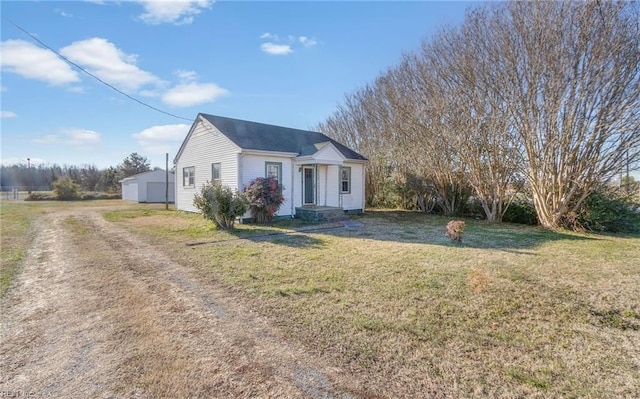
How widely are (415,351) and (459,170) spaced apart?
13383 millimetres

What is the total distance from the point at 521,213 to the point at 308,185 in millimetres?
9474

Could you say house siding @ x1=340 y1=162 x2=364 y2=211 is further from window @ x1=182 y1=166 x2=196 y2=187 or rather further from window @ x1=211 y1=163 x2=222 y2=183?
window @ x1=182 y1=166 x2=196 y2=187

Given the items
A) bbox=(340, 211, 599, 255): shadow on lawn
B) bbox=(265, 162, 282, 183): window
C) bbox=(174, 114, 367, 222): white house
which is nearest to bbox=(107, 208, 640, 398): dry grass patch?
bbox=(340, 211, 599, 255): shadow on lawn

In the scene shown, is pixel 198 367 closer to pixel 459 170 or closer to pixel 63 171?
pixel 459 170

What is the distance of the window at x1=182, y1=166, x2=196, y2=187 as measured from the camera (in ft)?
51.9

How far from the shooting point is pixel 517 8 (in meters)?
10.1

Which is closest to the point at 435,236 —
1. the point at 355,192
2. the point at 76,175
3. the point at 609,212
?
the point at 609,212

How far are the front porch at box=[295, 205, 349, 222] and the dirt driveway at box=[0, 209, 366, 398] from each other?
7.78 m

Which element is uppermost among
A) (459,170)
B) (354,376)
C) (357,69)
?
(357,69)

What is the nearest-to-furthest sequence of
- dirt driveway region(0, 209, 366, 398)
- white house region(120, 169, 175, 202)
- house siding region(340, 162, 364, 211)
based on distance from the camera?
dirt driveway region(0, 209, 366, 398), house siding region(340, 162, 364, 211), white house region(120, 169, 175, 202)

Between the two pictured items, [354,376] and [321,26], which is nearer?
[354,376]

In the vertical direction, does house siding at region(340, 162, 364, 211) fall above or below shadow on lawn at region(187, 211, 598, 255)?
above

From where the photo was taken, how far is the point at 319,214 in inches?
503

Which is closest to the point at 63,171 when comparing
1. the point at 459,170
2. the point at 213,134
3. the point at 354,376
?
the point at 213,134
